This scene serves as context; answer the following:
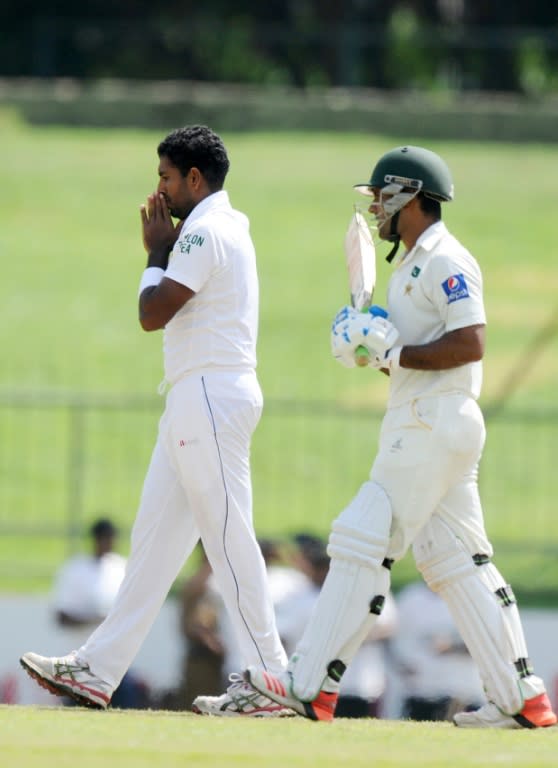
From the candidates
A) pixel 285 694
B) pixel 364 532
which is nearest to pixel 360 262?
pixel 364 532

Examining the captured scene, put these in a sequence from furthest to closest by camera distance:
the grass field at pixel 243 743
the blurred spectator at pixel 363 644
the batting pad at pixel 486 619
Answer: the blurred spectator at pixel 363 644, the batting pad at pixel 486 619, the grass field at pixel 243 743

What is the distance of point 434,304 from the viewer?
6.22 metres

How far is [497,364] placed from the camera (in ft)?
63.0

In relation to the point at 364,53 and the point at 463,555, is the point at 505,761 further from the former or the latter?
the point at 364,53

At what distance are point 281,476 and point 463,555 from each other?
9.16 m

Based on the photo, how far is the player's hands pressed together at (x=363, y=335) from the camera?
6109 mm

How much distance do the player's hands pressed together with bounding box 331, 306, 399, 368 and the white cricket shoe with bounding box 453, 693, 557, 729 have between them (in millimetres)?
1273

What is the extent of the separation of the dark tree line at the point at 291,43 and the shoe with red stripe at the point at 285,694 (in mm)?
23410

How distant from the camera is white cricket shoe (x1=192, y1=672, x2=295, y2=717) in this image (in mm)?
6582

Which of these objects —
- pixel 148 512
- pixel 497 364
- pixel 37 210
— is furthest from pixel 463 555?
pixel 37 210

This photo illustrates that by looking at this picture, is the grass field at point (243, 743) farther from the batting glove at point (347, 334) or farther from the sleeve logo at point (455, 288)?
→ the sleeve logo at point (455, 288)

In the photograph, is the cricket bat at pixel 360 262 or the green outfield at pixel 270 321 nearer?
the cricket bat at pixel 360 262

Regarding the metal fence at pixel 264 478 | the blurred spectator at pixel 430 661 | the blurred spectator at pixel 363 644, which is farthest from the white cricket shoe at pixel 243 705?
the metal fence at pixel 264 478

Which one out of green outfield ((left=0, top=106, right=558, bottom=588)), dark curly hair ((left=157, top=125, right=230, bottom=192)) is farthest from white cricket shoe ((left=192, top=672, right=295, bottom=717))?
green outfield ((left=0, top=106, right=558, bottom=588))
